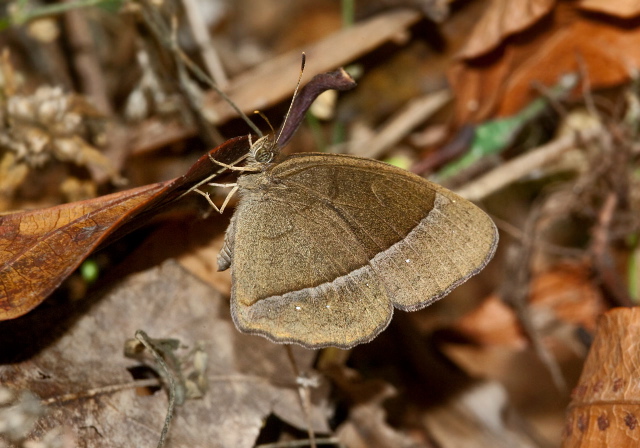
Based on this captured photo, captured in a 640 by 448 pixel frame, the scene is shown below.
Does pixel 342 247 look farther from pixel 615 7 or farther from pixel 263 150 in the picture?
pixel 615 7

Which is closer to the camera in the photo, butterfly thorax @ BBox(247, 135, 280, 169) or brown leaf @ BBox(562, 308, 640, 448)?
brown leaf @ BBox(562, 308, 640, 448)

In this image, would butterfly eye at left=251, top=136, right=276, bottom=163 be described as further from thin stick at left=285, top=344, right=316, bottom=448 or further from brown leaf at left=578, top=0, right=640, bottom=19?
brown leaf at left=578, top=0, right=640, bottom=19

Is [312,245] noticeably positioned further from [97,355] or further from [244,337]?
[97,355]

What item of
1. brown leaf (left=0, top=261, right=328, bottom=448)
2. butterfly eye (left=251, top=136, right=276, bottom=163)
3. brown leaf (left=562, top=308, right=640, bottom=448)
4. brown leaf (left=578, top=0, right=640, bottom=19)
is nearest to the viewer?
brown leaf (left=0, top=261, right=328, bottom=448)

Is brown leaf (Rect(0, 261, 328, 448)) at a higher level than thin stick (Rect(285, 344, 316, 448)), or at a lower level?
higher

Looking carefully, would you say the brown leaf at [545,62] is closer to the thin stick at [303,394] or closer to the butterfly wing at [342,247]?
the butterfly wing at [342,247]

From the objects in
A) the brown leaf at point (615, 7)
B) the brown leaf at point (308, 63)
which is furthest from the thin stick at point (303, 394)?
the brown leaf at point (615, 7)

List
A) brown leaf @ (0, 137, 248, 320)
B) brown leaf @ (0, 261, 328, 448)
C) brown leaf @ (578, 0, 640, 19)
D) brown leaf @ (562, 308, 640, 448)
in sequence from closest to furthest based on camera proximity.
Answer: brown leaf @ (0, 137, 248, 320) < brown leaf @ (0, 261, 328, 448) < brown leaf @ (562, 308, 640, 448) < brown leaf @ (578, 0, 640, 19)

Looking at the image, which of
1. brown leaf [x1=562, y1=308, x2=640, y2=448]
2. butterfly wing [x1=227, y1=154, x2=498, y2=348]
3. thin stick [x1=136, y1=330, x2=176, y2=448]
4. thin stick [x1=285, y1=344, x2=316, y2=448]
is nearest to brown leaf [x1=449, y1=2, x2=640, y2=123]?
butterfly wing [x1=227, y1=154, x2=498, y2=348]
